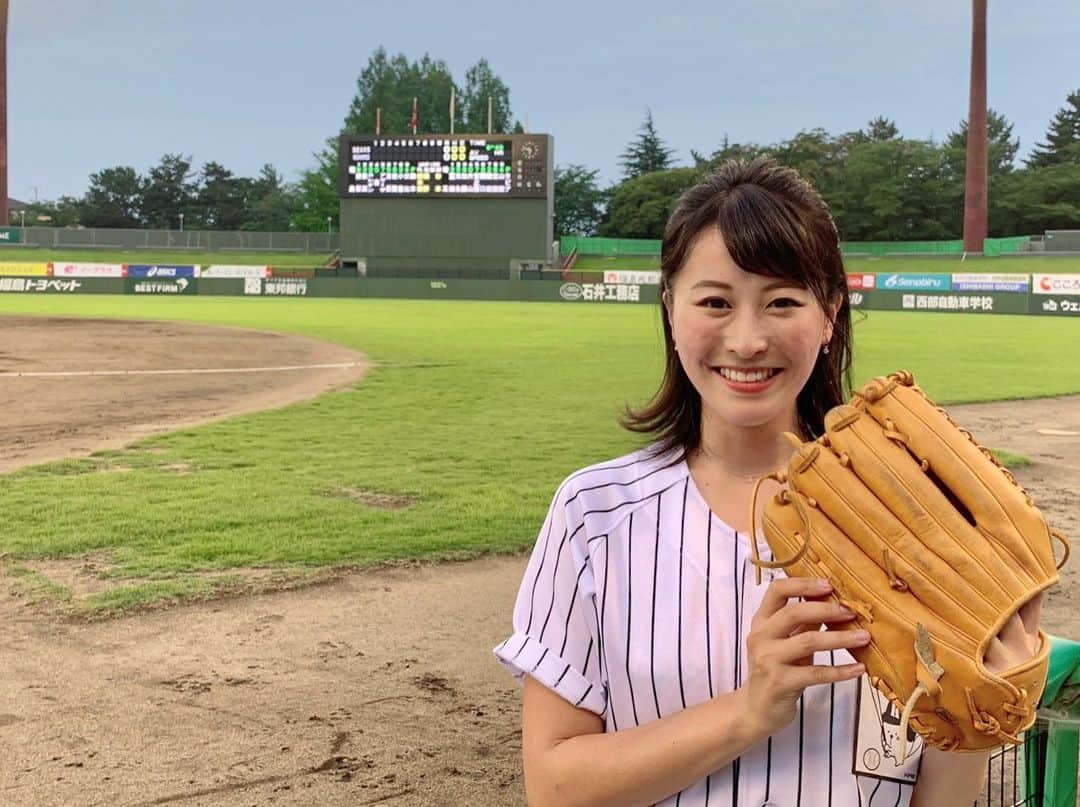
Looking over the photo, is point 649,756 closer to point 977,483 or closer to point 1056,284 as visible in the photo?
point 977,483

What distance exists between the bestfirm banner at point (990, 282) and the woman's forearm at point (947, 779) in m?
41.3

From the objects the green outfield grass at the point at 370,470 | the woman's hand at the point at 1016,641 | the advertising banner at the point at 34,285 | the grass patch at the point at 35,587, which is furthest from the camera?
the advertising banner at the point at 34,285

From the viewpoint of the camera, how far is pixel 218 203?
9944 centimetres

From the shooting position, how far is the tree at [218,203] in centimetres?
9900

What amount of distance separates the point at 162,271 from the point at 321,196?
37.2 meters

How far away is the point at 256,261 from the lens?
5781cm

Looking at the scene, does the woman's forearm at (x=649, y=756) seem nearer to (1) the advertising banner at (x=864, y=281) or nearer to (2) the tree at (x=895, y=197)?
(1) the advertising banner at (x=864, y=281)

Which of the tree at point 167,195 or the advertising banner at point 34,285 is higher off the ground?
the tree at point 167,195

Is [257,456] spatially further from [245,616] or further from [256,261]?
[256,261]

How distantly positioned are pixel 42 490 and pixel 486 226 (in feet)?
135

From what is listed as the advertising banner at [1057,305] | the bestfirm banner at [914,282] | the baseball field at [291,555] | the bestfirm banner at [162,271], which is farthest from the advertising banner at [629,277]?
the baseball field at [291,555]

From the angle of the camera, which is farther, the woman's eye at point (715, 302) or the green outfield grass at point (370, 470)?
the green outfield grass at point (370, 470)

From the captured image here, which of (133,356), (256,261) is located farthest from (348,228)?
(133,356)

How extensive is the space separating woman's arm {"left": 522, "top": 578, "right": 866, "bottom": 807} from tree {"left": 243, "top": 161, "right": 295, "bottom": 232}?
95.6 metres
